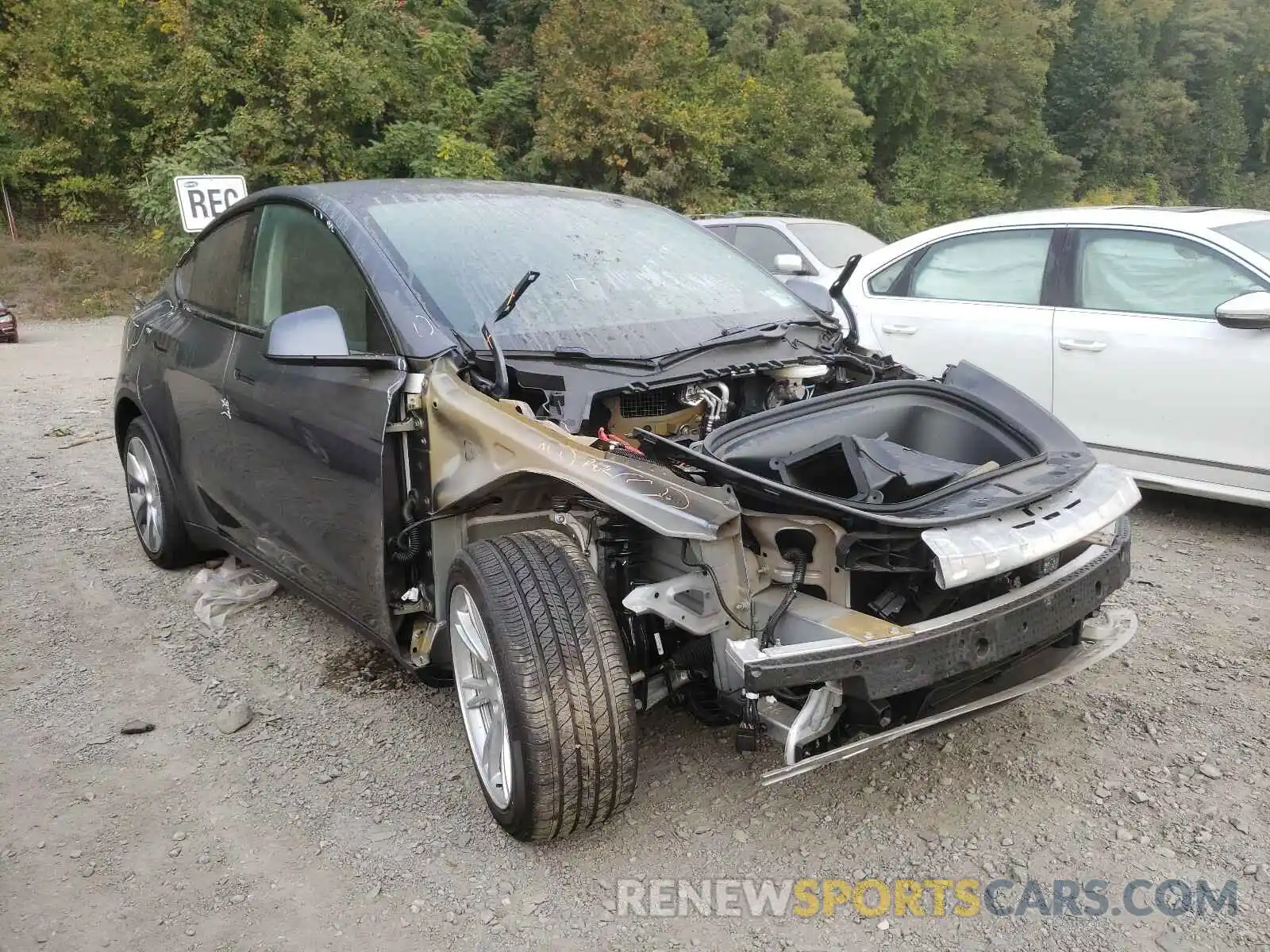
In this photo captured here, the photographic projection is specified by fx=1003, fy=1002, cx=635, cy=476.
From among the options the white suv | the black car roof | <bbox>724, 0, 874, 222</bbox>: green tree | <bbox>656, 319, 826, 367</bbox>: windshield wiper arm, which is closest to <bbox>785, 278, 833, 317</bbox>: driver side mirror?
<bbox>656, 319, 826, 367</bbox>: windshield wiper arm

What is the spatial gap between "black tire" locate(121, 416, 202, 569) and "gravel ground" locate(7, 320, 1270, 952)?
0.58 meters

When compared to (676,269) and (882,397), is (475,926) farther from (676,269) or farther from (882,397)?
(676,269)

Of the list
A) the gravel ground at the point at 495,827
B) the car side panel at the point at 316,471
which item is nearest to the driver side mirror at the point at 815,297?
the gravel ground at the point at 495,827

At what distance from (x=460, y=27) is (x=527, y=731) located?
25327 mm

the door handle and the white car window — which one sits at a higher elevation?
the white car window

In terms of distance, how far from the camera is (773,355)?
3.16m

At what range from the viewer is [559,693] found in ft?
7.57

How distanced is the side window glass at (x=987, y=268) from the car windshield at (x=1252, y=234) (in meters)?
0.82

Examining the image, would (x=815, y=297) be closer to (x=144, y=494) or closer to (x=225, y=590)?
(x=225, y=590)

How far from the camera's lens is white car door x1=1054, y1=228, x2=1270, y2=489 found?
4.46m

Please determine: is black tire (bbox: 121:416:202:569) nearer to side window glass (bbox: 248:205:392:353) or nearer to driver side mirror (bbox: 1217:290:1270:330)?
side window glass (bbox: 248:205:392:353)

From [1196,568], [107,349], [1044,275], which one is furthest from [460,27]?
[1196,568]

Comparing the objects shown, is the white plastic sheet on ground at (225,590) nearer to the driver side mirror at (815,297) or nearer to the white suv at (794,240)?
the driver side mirror at (815,297)

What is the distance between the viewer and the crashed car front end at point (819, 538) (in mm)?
2223
